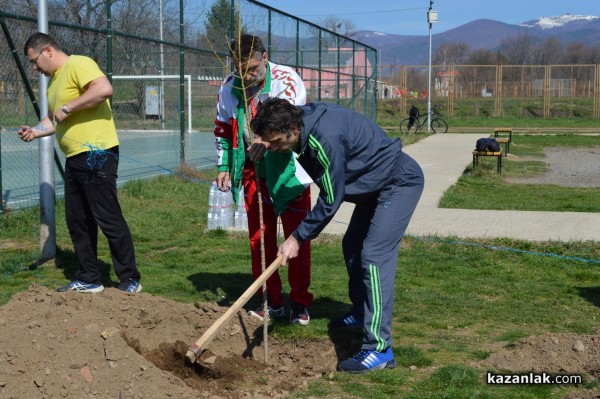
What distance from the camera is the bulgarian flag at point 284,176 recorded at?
5.42 metres

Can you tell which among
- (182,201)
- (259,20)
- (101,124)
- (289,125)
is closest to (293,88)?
(289,125)

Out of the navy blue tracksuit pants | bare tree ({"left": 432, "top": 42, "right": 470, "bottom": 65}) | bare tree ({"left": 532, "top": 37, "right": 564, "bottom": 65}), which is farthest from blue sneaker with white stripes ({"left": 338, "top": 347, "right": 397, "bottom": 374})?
bare tree ({"left": 432, "top": 42, "right": 470, "bottom": 65})

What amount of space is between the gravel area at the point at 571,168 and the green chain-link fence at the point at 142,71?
19.9 ft

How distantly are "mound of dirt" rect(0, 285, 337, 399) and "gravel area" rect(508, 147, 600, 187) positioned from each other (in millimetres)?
10714

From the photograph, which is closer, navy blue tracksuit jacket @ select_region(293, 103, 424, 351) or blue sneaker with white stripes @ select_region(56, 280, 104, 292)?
navy blue tracksuit jacket @ select_region(293, 103, 424, 351)

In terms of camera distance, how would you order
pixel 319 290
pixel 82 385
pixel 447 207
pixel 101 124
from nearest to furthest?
pixel 82 385
pixel 101 124
pixel 319 290
pixel 447 207

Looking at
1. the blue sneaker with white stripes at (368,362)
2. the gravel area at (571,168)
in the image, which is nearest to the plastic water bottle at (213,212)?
the blue sneaker with white stripes at (368,362)

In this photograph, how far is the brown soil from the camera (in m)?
4.44

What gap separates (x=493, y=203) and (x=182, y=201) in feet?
14.6

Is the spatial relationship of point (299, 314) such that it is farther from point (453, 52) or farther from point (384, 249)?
point (453, 52)

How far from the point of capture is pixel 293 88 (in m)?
5.81

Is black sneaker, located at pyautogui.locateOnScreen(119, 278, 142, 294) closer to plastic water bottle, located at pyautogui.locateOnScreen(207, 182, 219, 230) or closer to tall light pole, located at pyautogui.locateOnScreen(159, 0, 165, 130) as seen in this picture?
plastic water bottle, located at pyautogui.locateOnScreen(207, 182, 219, 230)

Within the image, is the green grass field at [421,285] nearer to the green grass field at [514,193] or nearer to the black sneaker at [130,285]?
the black sneaker at [130,285]

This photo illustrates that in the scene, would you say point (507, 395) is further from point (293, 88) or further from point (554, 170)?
point (554, 170)
